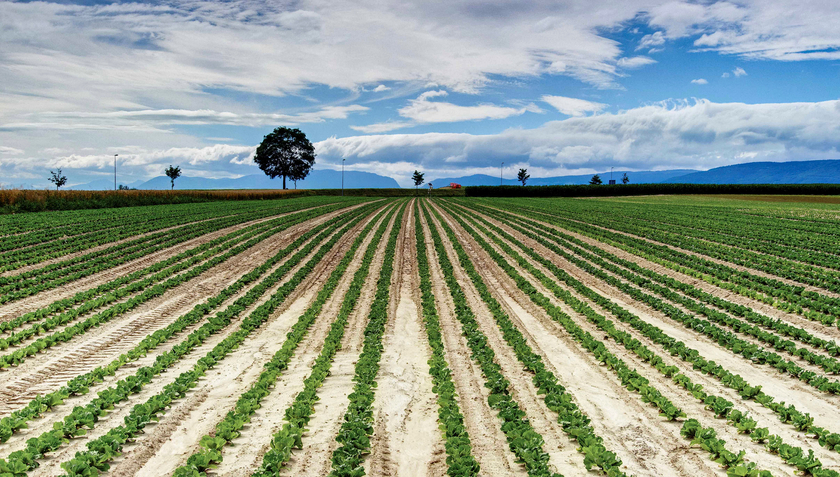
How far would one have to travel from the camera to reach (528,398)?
7.64m

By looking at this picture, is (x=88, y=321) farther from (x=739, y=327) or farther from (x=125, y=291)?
(x=739, y=327)

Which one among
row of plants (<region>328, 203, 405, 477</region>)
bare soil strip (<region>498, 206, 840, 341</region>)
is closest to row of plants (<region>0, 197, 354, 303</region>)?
row of plants (<region>328, 203, 405, 477</region>)

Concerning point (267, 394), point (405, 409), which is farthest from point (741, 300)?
point (267, 394)

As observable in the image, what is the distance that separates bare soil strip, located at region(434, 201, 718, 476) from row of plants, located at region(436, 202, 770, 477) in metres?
0.14

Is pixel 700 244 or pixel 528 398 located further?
pixel 700 244

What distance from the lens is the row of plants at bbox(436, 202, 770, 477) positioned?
5.90 meters

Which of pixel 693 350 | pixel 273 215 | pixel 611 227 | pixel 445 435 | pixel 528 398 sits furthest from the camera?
pixel 273 215

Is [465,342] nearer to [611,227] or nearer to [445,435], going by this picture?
[445,435]

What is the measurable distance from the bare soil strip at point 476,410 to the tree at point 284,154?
11352 cm

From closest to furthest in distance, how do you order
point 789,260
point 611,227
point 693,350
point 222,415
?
point 222,415 → point 693,350 → point 789,260 → point 611,227

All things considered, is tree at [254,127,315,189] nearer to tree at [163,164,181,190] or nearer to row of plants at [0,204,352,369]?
tree at [163,164,181,190]

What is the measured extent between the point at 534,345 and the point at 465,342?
1386 mm

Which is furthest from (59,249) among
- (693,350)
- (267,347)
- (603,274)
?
(693,350)

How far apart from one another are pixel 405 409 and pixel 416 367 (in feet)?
5.59
